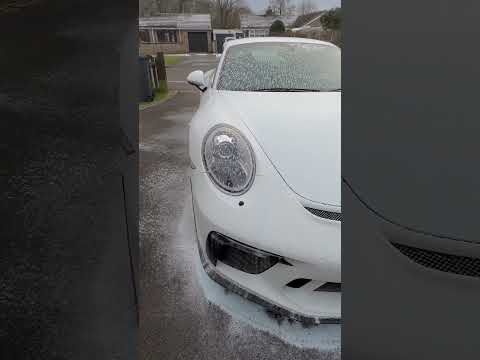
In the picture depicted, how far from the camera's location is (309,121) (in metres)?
1.63

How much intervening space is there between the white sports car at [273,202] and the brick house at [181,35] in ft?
85.9

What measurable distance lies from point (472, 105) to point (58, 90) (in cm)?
86

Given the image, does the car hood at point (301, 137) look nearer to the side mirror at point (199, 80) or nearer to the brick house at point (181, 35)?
the side mirror at point (199, 80)

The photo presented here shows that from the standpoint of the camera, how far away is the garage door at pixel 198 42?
84.8ft

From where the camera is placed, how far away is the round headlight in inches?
55.0

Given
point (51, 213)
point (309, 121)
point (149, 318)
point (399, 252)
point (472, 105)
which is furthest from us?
point (309, 121)

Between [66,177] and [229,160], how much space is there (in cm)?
81

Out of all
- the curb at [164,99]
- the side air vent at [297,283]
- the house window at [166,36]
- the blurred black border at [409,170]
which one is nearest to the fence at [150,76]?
the curb at [164,99]

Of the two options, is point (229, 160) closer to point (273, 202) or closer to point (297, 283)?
point (273, 202)

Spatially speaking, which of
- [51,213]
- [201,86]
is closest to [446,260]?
[51,213]

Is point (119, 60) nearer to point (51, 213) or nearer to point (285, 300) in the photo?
point (51, 213)

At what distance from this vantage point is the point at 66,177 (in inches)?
29.1

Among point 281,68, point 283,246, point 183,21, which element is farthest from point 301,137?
point 183,21

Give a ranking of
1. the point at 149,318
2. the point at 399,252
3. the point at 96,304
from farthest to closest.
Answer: the point at 149,318
the point at 96,304
the point at 399,252
